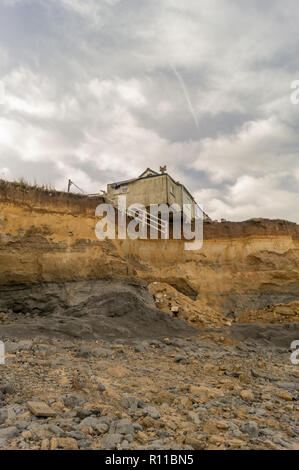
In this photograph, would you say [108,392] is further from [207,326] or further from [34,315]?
[207,326]

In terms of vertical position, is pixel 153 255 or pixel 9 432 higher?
pixel 153 255

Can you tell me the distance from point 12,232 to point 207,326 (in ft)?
28.9

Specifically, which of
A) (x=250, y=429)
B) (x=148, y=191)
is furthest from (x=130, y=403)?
(x=148, y=191)

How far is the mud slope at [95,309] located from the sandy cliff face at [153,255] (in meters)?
0.51

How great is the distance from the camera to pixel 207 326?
37.3 feet

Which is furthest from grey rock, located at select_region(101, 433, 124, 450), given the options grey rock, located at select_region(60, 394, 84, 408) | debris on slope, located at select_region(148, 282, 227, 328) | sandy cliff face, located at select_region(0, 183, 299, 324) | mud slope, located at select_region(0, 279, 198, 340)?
debris on slope, located at select_region(148, 282, 227, 328)

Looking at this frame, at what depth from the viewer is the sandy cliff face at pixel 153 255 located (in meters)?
10.9

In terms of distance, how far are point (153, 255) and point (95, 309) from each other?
20.6 ft

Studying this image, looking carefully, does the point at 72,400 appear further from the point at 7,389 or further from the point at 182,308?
the point at 182,308

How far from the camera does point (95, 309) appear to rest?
980 centimetres

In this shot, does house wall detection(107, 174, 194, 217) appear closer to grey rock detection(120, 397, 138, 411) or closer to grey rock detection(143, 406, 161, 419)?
grey rock detection(120, 397, 138, 411)

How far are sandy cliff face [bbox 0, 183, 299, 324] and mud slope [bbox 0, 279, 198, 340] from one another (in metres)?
0.51

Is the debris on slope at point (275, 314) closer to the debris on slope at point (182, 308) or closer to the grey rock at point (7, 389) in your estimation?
the debris on slope at point (182, 308)
